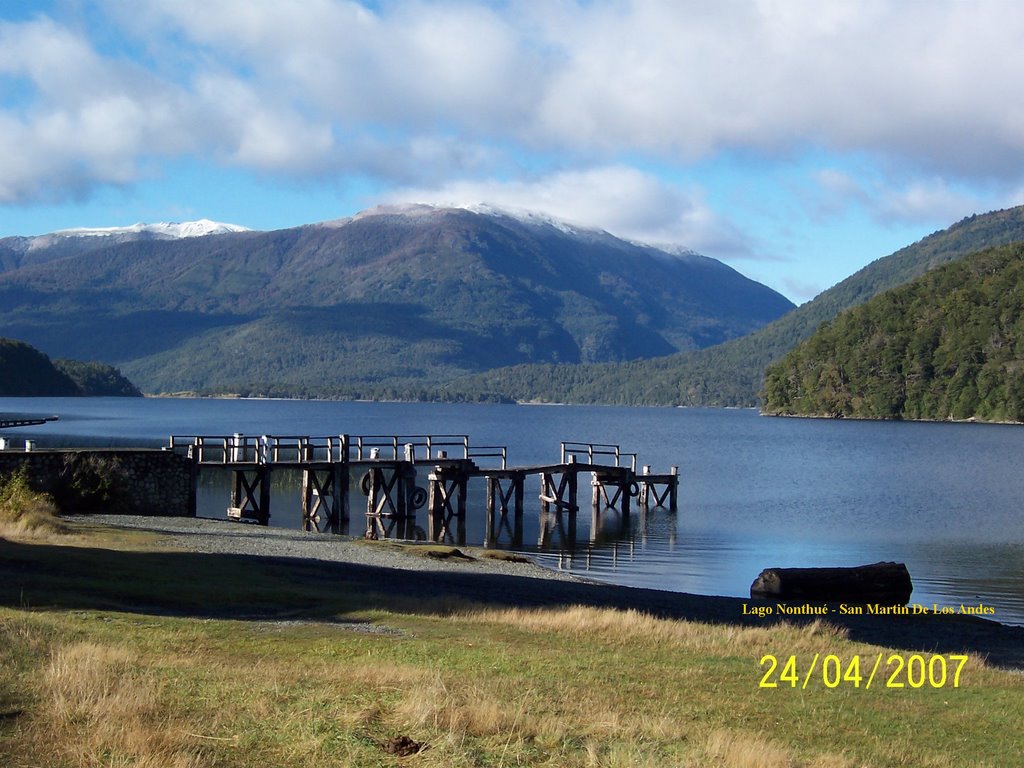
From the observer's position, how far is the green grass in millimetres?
9492

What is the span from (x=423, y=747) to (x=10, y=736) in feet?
10.8

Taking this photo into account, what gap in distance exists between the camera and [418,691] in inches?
433

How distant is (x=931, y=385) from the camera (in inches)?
7470

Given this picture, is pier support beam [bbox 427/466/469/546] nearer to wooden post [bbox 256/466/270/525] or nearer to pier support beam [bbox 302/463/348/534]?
pier support beam [bbox 302/463/348/534]

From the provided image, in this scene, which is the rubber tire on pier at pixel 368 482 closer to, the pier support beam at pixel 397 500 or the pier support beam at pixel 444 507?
the pier support beam at pixel 397 500

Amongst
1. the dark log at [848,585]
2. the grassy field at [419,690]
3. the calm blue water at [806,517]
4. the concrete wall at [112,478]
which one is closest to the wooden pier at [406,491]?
the calm blue water at [806,517]

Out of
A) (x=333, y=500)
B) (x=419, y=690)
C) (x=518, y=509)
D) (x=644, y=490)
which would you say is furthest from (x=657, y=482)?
(x=419, y=690)

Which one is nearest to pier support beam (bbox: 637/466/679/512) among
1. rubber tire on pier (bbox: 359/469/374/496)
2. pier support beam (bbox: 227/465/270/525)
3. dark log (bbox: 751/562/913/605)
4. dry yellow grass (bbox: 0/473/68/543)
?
rubber tire on pier (bbox: 359/469/374/496)

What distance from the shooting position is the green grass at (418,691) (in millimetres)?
9492

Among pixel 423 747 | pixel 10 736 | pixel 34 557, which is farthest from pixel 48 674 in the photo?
pixel 34 557

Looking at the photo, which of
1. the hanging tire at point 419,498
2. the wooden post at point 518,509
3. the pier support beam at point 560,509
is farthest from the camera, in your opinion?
the hanging tire at point 419,498

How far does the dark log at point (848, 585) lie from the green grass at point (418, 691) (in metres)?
8.44

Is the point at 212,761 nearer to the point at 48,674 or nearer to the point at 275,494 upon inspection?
the point at 48,674

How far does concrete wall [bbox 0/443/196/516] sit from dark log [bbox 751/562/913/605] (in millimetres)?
22015
